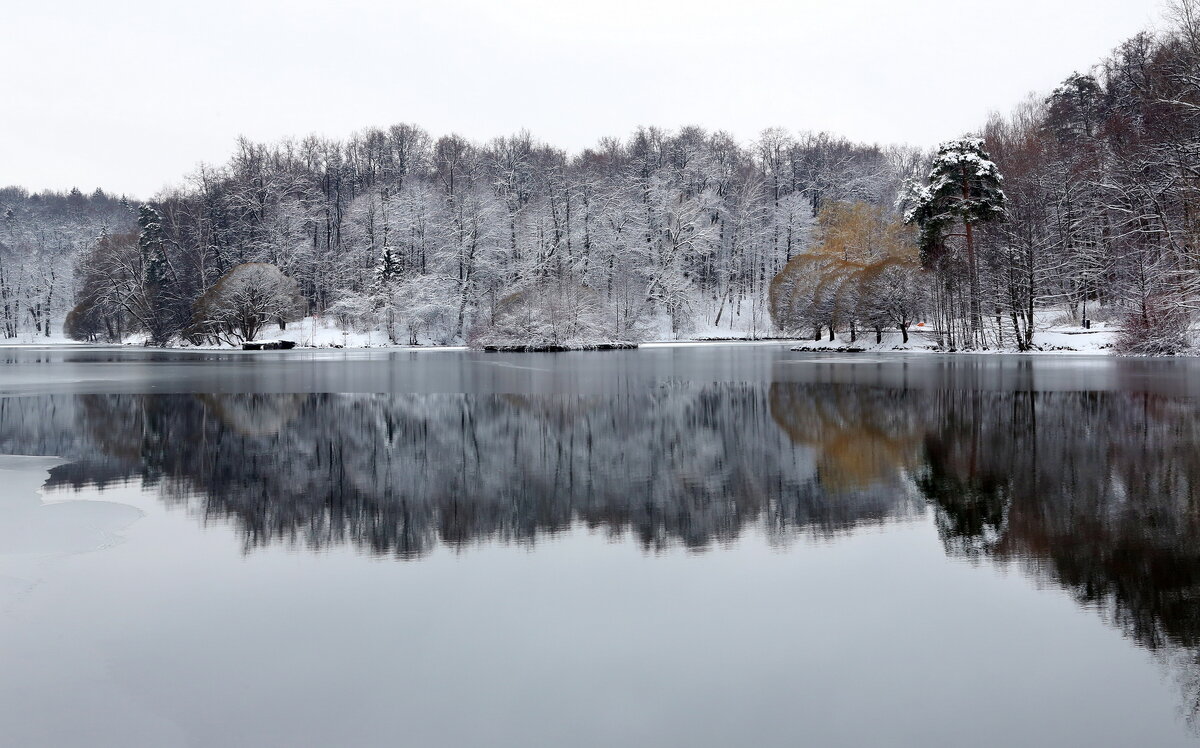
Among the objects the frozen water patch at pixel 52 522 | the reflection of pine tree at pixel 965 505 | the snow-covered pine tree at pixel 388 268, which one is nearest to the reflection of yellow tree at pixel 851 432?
the reflection of pine tree at pixel 965 505

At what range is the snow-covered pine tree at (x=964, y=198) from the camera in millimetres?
52188

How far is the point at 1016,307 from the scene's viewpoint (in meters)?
50.3

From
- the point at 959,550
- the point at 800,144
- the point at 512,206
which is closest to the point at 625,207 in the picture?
the point at 512,206

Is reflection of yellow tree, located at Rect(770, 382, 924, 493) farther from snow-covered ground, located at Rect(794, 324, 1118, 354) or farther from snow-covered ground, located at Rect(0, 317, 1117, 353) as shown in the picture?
snow-covered ground, located at Rect(0, 317, 1117, 353)

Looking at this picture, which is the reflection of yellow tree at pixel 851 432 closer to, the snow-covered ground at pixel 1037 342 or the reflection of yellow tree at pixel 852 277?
the snow-covered ground at pixel 1037 342

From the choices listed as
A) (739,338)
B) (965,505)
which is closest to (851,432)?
(965,505)

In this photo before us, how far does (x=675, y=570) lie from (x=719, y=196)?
265 feet

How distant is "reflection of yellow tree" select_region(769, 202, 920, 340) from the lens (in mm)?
57531

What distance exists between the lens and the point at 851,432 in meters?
16.3

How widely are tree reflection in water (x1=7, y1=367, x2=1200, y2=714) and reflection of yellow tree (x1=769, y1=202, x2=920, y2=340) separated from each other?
120ft

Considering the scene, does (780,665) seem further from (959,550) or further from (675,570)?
(959,550)

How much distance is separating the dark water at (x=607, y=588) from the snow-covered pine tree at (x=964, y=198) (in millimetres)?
38663

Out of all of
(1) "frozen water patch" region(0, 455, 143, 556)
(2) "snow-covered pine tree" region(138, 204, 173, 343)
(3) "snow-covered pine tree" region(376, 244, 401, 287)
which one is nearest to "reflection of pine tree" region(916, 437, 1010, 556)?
(1) "frozen water patch" region(0, 455, 143, 556)

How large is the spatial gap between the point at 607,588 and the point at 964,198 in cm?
5149
